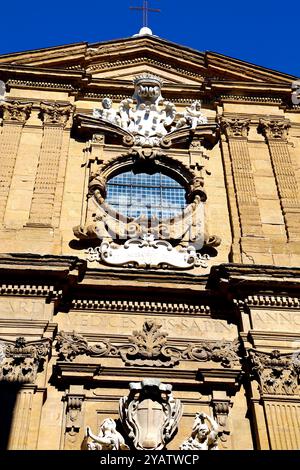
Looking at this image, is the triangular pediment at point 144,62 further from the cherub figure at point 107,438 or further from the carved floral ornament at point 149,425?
the cherub figure at point 107,438

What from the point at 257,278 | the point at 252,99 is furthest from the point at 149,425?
the point at 252,99

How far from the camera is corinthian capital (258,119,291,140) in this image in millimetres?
13711

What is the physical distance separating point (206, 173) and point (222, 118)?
180 cm

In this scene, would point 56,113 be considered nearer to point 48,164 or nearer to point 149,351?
point 48,164

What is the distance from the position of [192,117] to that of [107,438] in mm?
7964

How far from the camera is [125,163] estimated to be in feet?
43.1

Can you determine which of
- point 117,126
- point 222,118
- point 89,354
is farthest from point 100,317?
point 222,118

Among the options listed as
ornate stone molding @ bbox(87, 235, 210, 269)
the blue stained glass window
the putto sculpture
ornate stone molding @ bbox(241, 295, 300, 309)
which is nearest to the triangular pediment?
the putto sculpture

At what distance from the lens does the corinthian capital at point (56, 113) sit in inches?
529

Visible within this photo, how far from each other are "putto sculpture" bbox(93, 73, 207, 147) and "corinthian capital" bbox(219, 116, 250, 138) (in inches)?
17.3

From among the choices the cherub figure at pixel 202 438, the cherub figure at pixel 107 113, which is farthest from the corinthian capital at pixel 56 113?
the cherub figure at pixel 202 438

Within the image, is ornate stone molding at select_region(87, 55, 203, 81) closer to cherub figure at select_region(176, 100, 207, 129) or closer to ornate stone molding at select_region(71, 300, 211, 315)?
cherub figure at select_region(176, 100, 207, 129)

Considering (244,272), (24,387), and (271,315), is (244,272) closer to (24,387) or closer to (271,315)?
(271,315)

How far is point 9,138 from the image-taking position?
42.1ft
